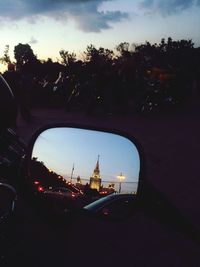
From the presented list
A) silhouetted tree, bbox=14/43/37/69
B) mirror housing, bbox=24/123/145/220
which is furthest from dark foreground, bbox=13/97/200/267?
silhouetted tree, bbox=14/43/37/69

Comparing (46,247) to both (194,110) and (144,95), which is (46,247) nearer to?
(144,95)

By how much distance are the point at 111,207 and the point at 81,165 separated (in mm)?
168

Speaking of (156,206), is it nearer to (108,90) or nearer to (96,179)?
(96,179)

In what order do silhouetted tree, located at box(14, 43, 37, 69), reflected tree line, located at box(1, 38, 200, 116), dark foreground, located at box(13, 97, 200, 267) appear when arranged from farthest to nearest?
silhouetted tree, located at box(14, 43, 37, 69), reflected tree line, located at box(1, 38, 200, 116), dark foreground, located at box(13, 97, 200, 267)

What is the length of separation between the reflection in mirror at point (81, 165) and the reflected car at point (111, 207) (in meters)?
0.02

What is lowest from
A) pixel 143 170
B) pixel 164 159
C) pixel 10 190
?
pixel 10 190

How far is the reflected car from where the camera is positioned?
1.27 m

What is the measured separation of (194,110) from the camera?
1803cm

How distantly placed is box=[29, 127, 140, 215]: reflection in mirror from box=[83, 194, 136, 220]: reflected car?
23mm

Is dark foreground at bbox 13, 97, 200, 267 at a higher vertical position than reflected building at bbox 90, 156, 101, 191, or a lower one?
lower

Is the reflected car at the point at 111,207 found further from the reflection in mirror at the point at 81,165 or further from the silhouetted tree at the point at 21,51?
the silhouetted tree at the point at 21,51

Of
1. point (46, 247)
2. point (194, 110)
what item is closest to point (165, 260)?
point (46, 247)

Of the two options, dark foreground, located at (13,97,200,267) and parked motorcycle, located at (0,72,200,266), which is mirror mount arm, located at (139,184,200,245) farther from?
dark foreground, located at (13,97,200,267)

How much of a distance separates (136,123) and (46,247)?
33.7 ft
